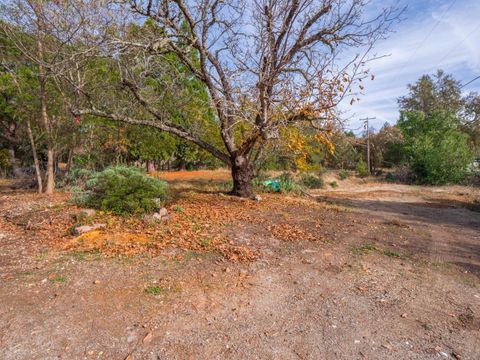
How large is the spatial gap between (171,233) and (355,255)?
8.51ft

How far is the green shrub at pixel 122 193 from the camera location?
5293 millimetres

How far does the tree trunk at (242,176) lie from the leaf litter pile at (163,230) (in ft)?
3.77

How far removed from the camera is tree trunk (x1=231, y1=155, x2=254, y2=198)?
763 centimetres

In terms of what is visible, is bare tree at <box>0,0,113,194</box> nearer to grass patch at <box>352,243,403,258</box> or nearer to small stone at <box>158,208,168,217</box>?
small stone at <box>158,208,168,217</box>

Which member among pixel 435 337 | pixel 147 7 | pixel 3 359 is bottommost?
pixel 435 337

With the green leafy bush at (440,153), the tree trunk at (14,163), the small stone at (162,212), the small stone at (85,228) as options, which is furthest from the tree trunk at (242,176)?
the green leafy bush at (440,153)

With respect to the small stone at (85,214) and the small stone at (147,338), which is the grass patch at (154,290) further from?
the small stone at (85,214)

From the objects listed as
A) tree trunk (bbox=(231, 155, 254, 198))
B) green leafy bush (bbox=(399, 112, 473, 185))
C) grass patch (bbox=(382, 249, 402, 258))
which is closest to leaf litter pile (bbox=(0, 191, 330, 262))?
grass patch (bbox=(382, 249, 402, 258))

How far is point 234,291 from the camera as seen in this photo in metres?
3.09

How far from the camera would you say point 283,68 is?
20.8ft

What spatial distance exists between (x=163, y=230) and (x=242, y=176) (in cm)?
335

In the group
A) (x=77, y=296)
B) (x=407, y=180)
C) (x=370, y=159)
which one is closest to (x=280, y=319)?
(x=77, y=296)

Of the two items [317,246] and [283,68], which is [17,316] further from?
[283,68]

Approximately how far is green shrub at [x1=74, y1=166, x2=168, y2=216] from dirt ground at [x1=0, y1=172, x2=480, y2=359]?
1.14ft
